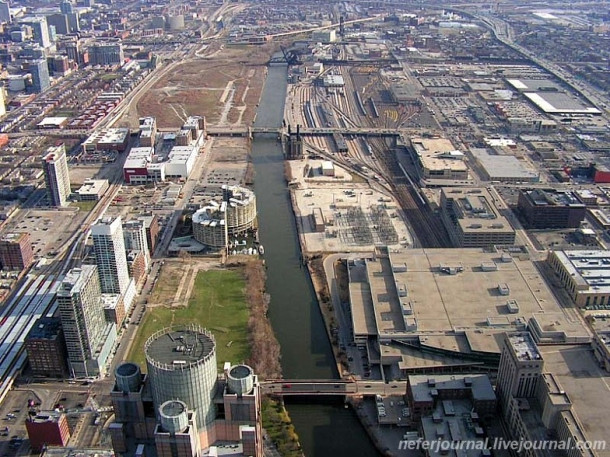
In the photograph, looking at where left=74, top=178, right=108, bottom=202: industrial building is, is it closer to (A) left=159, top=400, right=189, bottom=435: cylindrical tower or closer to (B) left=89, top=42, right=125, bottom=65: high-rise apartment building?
(A) left=159, top=400, right=189, bottom=435: cylindrical tower

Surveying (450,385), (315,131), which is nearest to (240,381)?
(450,385)

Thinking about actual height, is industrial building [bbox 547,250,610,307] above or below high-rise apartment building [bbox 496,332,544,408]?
below

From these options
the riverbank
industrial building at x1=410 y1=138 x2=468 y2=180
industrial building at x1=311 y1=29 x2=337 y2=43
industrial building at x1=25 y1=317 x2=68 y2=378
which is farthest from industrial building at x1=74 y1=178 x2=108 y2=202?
industrial building at x1=311 y1=29 x2=337 y2=43

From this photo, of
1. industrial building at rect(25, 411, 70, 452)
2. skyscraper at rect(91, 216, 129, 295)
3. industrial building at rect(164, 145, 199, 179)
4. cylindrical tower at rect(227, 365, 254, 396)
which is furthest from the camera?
industrial building at rect(164, 145, 199, 179)

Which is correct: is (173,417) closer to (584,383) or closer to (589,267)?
(584,383)

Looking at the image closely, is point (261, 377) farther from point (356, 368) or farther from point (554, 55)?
point (554, 55)

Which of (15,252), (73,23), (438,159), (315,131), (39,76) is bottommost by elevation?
(315,131)

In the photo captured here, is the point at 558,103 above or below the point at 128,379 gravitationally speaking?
below
